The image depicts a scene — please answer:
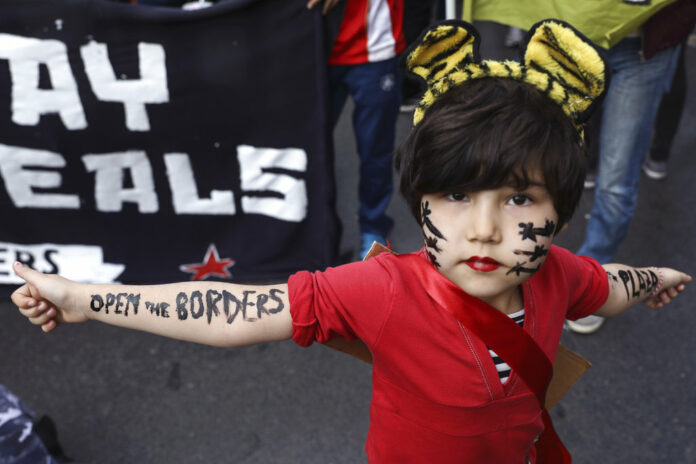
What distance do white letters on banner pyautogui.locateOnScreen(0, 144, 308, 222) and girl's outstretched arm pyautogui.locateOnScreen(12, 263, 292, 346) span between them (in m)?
1.54

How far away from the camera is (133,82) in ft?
8.35

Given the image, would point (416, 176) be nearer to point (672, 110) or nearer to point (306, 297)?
point (306, 297)

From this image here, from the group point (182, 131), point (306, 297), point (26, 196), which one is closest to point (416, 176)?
point (306, 297)

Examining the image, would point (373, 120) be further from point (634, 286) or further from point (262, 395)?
point (634, 286)

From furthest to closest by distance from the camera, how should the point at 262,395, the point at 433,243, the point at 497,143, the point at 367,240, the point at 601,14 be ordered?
the point at 367,240 < the point at 262,395 < the point at 601,14 < the point at 433,243 < the point at 497,143

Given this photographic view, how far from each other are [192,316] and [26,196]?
188cm

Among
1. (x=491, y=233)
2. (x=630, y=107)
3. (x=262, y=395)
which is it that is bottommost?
(x=262, y=395)

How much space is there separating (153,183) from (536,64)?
6.41 feet

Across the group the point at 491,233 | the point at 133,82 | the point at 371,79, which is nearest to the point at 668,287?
the point at 491,233

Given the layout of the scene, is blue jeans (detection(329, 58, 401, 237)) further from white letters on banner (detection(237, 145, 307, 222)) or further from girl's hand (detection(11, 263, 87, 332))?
girl's hand (detection(11, 263, 87, 332))

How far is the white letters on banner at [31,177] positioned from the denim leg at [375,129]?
1.28 meters

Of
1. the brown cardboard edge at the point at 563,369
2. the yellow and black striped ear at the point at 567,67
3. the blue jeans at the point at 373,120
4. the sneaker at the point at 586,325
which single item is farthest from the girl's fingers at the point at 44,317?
the sneaker at the point at 586,325

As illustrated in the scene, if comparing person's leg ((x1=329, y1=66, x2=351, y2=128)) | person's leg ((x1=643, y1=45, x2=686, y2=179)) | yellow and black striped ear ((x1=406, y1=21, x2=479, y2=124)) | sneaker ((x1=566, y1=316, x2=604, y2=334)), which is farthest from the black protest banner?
person's leg ((x1=643, y1=45, x2=686, y2=179))

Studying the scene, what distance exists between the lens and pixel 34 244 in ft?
9.19
